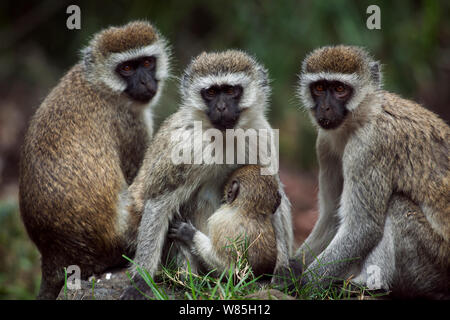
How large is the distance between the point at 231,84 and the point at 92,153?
1.73 metres

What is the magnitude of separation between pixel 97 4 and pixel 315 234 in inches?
307

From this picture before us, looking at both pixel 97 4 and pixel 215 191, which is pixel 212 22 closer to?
pixel 97 4

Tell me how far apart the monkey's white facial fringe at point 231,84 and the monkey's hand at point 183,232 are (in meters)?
1.17

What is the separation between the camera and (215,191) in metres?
6.38

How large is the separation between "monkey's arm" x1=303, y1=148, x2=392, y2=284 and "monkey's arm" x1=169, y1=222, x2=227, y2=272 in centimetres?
86

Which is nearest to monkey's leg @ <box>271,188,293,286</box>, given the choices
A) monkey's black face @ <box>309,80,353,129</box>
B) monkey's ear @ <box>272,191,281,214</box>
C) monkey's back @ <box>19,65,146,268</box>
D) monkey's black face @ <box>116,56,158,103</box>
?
monkey's ear @ <box>272,191,281,214</box>

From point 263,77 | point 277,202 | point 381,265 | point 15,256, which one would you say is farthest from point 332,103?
point 15,256

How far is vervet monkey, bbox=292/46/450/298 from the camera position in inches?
232

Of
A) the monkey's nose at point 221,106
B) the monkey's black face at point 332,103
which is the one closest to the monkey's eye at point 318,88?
the monkey's black face at point 332,103

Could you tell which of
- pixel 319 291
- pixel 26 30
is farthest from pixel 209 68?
pixel 26 30

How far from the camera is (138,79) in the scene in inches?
285

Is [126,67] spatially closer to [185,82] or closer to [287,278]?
[185,82]

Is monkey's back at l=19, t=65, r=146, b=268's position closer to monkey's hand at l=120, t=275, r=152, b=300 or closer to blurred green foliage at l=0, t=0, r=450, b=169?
monkey's hand at l=120, t=275, r=152, b=300

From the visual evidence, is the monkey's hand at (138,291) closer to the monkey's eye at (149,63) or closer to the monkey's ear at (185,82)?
the monkey's ear at (185,82)
